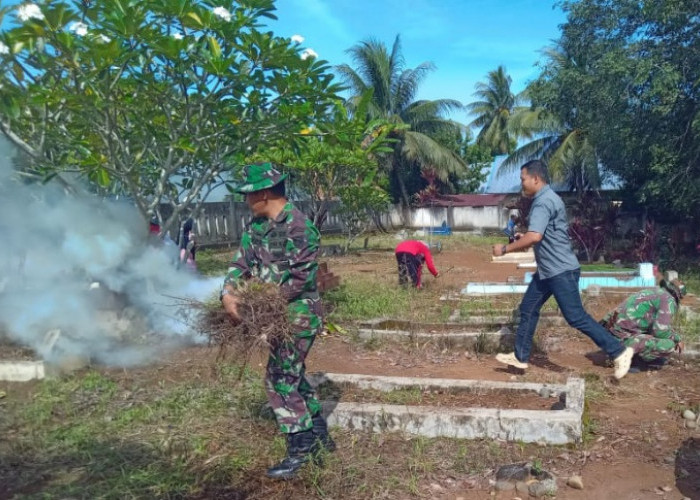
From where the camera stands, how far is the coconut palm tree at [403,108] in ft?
90.8

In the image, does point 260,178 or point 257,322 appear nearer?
point 257,322

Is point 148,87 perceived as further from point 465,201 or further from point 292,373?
point 465,201

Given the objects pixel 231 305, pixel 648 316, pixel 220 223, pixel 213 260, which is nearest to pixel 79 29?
pixel 231 305

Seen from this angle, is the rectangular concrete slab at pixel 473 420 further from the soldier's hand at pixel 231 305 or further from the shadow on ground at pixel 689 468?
the soldier's hand at pixel 231 305

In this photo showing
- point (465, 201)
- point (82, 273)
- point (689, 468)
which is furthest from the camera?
point (465, 201)

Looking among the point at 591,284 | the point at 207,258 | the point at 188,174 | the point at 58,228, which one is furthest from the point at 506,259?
the point at 58,228

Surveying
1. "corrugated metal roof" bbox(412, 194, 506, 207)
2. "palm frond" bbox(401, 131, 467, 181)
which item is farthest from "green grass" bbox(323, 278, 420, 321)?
"corrugated metal roof" bbox(412, 194, 506, 207)

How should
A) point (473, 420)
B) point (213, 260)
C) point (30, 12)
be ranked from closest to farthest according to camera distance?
point (473, 420)
point (30, 12)
point (213, 260)

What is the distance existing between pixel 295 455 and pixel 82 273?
13.7 ft

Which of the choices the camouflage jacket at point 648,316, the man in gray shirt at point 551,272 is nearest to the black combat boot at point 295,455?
the man in gray shirt at point 551,272

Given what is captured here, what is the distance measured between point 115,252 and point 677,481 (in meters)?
5.64

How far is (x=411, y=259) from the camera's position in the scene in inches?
373

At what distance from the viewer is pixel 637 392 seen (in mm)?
4664

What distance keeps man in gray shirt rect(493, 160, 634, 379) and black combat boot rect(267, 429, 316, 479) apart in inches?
89.0
